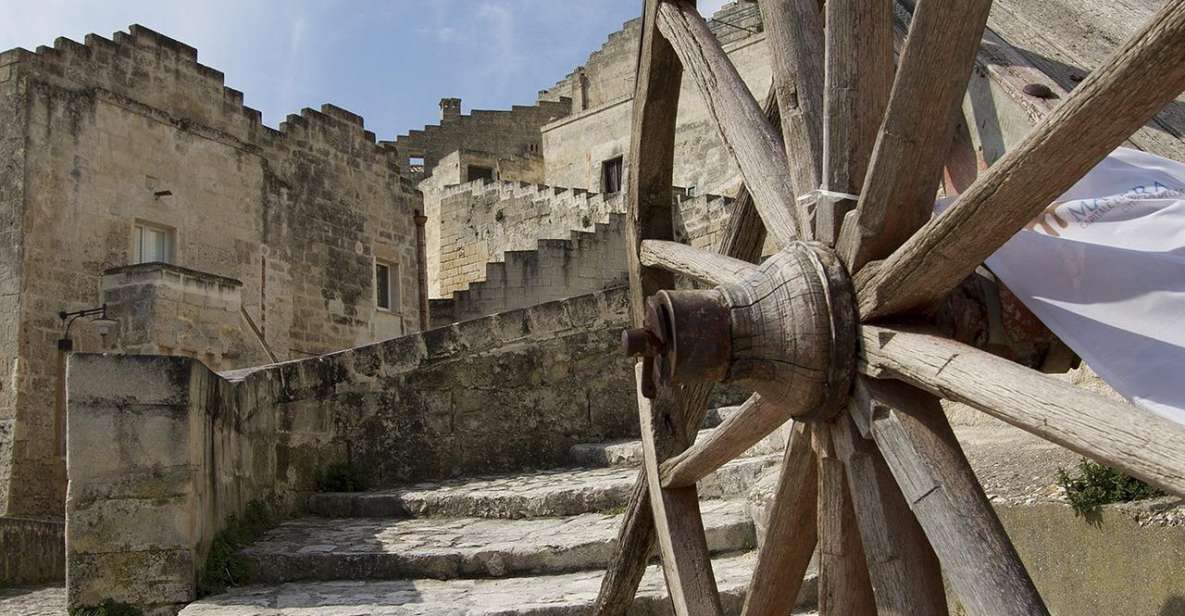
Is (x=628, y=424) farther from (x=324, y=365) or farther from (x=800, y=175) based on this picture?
(x=800, y=175)

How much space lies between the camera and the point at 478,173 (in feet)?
96.7

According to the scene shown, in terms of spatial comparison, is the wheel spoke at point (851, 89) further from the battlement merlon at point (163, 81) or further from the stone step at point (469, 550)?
the battlement merlon at point (163, 81)

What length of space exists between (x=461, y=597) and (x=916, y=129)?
2.90 m

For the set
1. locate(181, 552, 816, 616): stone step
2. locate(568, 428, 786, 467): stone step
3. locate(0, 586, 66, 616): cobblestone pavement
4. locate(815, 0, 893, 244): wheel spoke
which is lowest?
locate(0, 586, 66, 616): cobblestone pavement

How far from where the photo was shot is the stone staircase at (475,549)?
437 cm

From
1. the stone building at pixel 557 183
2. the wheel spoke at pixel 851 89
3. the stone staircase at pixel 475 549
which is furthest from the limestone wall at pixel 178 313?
the wheel spoke at pixel 851 89

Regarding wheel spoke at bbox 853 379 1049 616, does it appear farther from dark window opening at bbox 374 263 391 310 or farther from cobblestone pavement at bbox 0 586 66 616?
dark window opening at bbox 374 263 391 310

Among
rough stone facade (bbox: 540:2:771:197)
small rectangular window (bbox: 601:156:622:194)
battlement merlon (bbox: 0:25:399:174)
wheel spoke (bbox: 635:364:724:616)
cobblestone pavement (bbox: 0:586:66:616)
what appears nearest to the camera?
wheel spoke (bbox: 635:364:724:616)

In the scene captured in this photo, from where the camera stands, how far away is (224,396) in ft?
17.7

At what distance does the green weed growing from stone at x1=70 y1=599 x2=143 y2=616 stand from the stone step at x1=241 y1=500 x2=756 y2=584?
1.83 feet

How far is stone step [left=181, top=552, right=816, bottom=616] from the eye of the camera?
4168 millimetres

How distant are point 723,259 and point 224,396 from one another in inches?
125

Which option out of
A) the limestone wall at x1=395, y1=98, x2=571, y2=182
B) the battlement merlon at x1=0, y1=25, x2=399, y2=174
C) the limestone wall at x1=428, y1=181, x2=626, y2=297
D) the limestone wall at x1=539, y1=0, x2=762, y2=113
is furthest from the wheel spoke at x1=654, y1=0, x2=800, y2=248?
the limestone wall at x1=395, y1=98, x2=571, y2=182

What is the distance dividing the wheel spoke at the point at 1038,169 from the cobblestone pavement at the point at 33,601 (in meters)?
4.61
